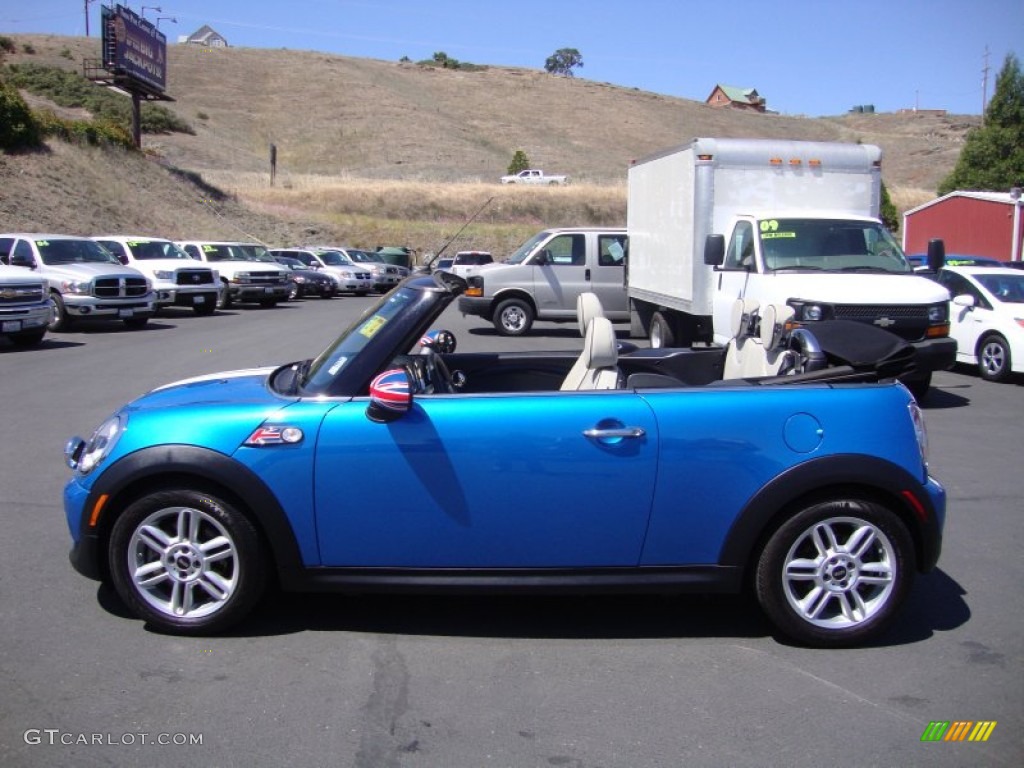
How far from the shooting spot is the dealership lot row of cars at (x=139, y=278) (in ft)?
54.2

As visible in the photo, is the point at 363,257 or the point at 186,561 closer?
the point at 186,561

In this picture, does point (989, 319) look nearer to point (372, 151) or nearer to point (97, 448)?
point (97, 448)

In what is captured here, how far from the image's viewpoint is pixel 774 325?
5.54 meters

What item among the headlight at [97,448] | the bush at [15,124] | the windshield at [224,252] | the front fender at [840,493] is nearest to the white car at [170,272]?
the windshield at [224,252]

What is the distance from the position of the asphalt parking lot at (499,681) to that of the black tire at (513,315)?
13.8 m

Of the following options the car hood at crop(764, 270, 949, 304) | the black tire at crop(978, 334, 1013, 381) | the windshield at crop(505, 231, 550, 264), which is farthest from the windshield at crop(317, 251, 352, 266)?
the car hood at crop(764, 270, 949, 304)

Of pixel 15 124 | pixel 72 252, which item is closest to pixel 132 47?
pixel 15 124

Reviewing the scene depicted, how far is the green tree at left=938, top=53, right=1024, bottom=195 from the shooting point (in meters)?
47.1

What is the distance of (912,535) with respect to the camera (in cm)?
452

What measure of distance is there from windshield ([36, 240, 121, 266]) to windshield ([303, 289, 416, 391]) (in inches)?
665

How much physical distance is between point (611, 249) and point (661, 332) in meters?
3.82

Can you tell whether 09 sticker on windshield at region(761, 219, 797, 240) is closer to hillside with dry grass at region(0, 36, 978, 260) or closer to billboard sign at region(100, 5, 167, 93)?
hillside with dry grass at region(0, 36, 978, 260)

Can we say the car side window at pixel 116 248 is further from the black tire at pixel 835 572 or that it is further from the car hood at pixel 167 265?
the black tire at pixel 835 572

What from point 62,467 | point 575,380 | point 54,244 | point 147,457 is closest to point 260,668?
point 147,457
